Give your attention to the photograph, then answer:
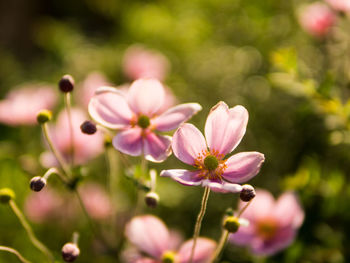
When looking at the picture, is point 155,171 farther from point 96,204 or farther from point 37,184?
point 96,204

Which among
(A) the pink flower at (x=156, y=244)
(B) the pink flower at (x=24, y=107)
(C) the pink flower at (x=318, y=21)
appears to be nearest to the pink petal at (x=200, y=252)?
(A) the pink flower at (x=156, y=244)

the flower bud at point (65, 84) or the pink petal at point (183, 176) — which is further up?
the flower bud at point (65, 84)

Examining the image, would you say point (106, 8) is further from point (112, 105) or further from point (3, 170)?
point (112, 105)

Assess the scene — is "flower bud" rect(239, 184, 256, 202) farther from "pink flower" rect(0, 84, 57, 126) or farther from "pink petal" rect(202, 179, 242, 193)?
"pink flower" rect(0, 84, 57, 126)

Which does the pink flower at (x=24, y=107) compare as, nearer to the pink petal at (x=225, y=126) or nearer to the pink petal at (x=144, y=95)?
the pink petal at (x=144, y=95)

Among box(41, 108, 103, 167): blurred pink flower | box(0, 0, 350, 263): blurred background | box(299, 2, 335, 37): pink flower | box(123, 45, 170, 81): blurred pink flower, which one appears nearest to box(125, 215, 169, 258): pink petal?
box(0, 0, 350, 263): blurred background

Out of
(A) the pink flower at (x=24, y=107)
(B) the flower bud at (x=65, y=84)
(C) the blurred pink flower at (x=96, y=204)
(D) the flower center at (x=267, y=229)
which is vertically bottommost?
(C) the blurred pink flower at (x=96, y=204)

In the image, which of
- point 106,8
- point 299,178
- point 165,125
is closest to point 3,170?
point 165,125
